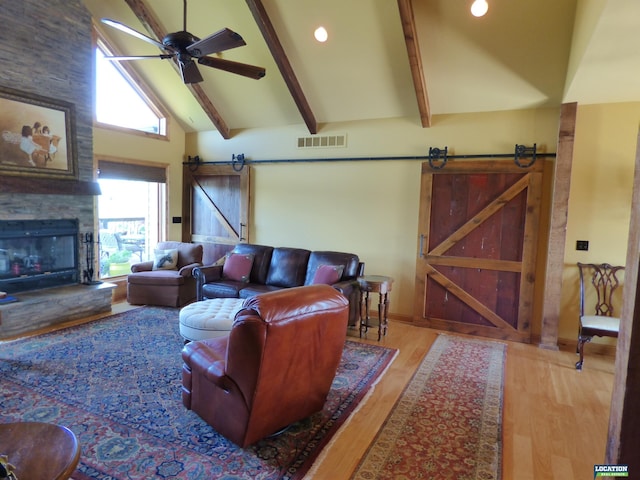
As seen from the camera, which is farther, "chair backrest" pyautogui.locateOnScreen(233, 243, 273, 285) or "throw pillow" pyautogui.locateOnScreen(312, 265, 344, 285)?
"chair backrest" pyautogui.locateOnScreen(233, 243, 273, 285)

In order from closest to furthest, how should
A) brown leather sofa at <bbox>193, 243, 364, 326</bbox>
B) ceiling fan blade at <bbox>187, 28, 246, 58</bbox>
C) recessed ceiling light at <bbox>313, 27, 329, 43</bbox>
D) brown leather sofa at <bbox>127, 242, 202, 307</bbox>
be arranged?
ceiling fan blade at <bbox>187, 28, 246, 58</bbox> < recessed ceiling light at <bbox>313, 27, 329, 43</bbox> < brown leather sofa at <bbox>193, 243, 364, 326</bbox> < brown leather sofa at <bbox>127, 242, 202, 307</bbox>

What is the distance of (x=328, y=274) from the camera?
14.8ft

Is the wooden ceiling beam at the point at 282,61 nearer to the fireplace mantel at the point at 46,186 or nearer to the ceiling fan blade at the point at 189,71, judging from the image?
the ceiling fan blade at the point at 189,71

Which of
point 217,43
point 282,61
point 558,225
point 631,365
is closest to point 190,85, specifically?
point 282,61

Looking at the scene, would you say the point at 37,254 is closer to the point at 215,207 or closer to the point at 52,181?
the point at 52,181

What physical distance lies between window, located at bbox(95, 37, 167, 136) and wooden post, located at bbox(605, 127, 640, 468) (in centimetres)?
617

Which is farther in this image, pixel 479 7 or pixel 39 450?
pixel 479 7

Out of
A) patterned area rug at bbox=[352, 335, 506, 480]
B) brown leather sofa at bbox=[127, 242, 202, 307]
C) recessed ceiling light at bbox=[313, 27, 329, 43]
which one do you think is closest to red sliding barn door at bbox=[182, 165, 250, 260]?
brown leather sofa at bbox=[127, 242, 202, 307]

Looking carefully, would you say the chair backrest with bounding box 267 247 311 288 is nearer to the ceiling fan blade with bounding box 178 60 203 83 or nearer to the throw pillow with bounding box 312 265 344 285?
the throw pillow with bounding box 312 265 344 285

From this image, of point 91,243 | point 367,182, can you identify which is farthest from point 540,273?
point 91,243

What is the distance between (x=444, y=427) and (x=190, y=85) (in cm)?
539

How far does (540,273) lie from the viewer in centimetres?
453

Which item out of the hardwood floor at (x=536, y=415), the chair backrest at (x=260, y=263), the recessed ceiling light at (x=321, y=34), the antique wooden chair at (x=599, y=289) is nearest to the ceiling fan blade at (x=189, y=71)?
the recessed ceiling light at (x=321, y=34)

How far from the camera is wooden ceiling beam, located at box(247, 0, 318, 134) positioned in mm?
4246
